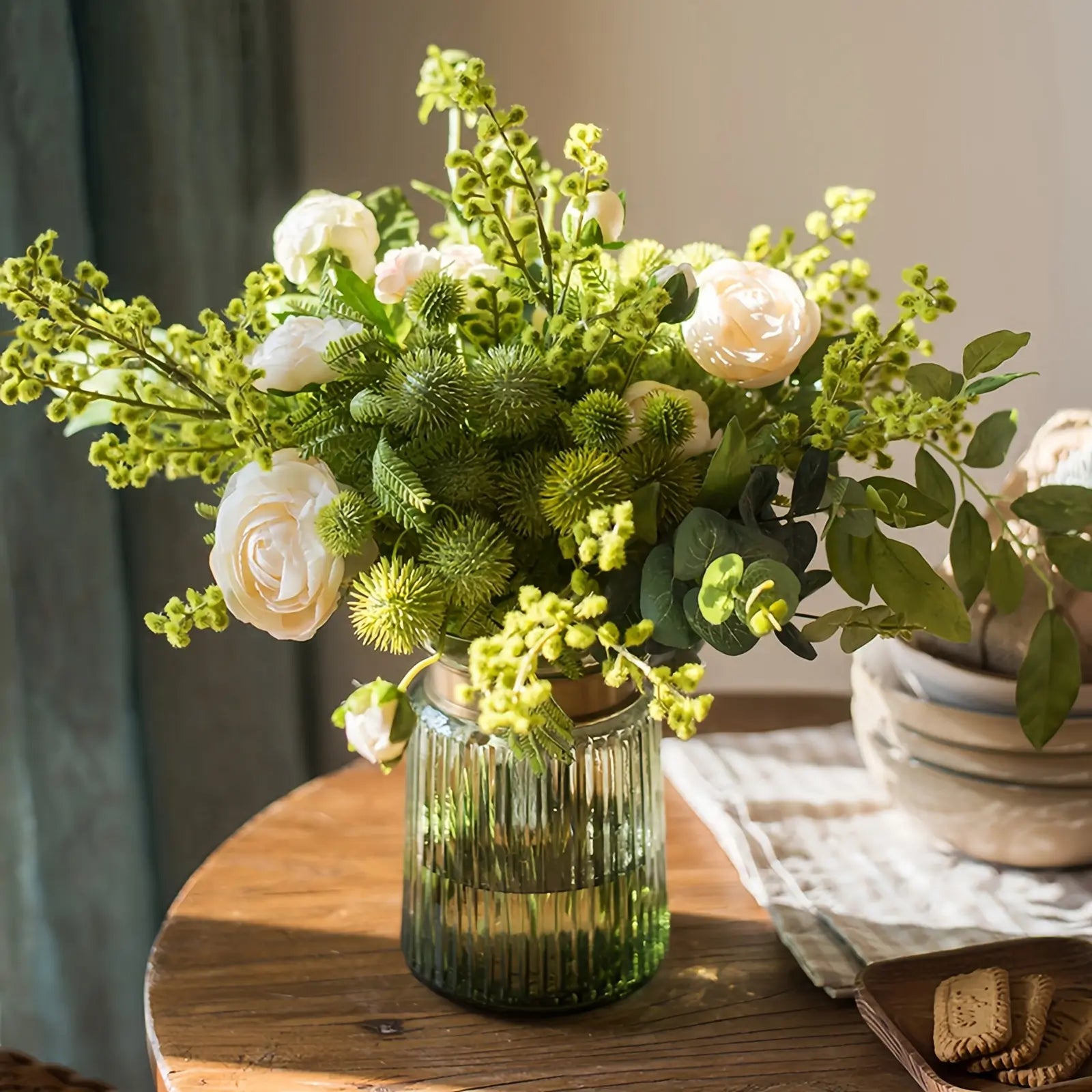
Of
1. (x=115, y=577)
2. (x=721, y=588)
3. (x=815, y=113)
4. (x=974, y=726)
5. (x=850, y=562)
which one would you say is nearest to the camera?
(x=721, y=588)

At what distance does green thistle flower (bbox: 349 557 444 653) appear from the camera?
0.68 meters

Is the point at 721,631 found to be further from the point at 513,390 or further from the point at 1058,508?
the point at 1058,508

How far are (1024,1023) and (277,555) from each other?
54cm

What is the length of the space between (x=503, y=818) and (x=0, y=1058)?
501 mm

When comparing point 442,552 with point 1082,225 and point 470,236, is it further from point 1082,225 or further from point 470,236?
point 1082,225

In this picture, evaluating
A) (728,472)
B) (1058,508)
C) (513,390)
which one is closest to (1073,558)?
(1058,508)

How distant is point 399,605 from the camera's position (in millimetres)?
679

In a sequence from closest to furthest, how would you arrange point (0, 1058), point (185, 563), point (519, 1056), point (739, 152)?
point (519, 1056) < point (0, 1058) < point (185, 563) < point (739, 152)

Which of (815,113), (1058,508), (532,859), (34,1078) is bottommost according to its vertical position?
(34,1078)

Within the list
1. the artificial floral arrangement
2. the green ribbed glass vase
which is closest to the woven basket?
the green ribbed glass vase

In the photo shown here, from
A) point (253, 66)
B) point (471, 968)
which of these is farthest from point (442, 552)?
point (253, 66)

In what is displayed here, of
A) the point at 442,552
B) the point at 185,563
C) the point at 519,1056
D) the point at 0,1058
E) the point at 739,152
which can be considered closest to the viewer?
the point at 442,552

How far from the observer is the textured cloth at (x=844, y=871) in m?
0.95

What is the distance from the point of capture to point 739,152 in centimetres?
154
